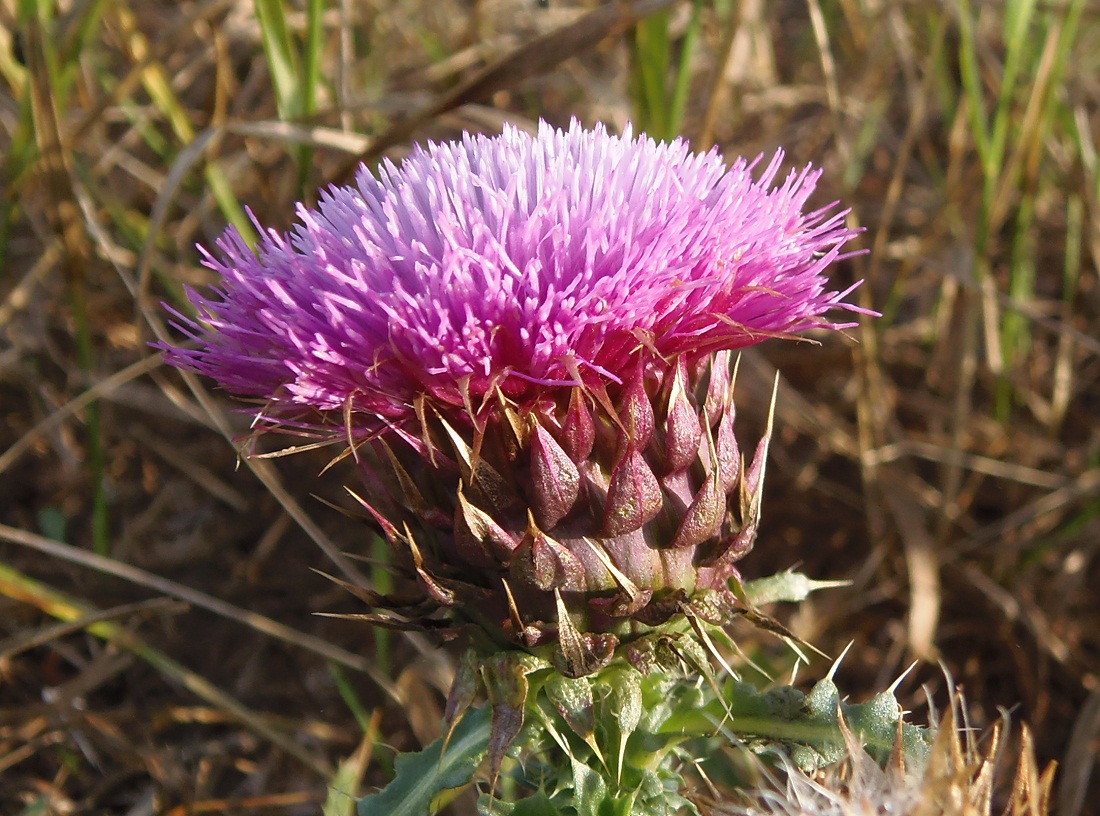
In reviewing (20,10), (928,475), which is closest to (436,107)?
(20,10)

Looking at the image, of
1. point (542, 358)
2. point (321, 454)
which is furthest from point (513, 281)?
point (321, 454)

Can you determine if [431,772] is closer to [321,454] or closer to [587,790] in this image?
[587,790]

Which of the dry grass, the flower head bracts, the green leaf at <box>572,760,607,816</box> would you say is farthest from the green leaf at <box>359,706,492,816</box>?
the dry grass

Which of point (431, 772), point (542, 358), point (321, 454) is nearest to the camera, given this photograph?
point (542, 358)

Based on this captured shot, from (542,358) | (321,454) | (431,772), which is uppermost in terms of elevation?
→ (542,358)

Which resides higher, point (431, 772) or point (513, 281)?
point (513, 281)

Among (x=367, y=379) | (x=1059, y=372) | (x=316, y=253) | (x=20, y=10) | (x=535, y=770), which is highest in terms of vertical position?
(x=20, y=10)

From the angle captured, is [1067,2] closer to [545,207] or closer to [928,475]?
[928,475]
